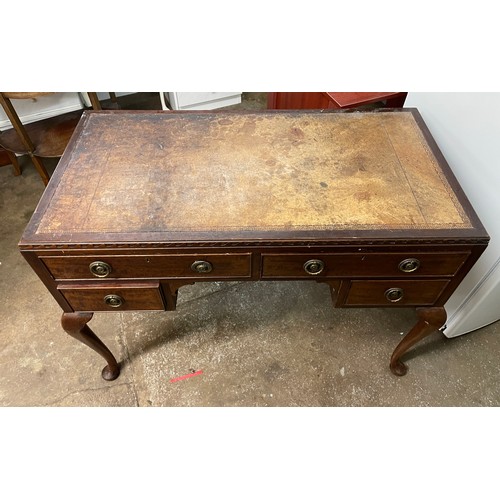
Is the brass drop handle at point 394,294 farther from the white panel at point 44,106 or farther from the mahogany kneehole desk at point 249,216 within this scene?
the white panel at point 44,106

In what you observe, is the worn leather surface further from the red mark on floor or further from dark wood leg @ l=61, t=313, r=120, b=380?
the red mark on floor

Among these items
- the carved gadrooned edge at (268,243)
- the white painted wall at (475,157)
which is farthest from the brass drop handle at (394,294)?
the white painted wall at (475,157)

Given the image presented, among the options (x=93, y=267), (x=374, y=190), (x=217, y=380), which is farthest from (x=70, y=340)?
(x=374, y=190)

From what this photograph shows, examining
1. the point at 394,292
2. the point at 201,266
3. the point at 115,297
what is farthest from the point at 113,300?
the point at 394,292

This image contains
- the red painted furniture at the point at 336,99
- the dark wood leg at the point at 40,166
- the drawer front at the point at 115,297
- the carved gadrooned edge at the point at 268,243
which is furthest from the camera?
the dark wood leg at the point at 40,166

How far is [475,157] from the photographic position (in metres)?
1.43

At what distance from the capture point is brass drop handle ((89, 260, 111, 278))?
1176mm

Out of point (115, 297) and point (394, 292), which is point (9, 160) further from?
point (394, 292)

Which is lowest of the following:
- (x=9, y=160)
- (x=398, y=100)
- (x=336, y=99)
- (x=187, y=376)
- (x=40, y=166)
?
(x=187, y=376)

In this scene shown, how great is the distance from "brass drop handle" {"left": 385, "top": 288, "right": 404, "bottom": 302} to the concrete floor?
59cm

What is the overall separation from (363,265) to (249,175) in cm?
50

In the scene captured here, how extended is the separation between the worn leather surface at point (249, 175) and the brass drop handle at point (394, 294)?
0.28m

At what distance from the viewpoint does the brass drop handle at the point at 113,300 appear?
4.25 feet

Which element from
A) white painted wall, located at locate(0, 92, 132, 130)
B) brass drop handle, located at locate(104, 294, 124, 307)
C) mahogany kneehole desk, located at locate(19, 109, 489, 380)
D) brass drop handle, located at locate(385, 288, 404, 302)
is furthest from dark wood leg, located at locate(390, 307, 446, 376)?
white painted wall, located at locate(0, 92, 132, 130)
